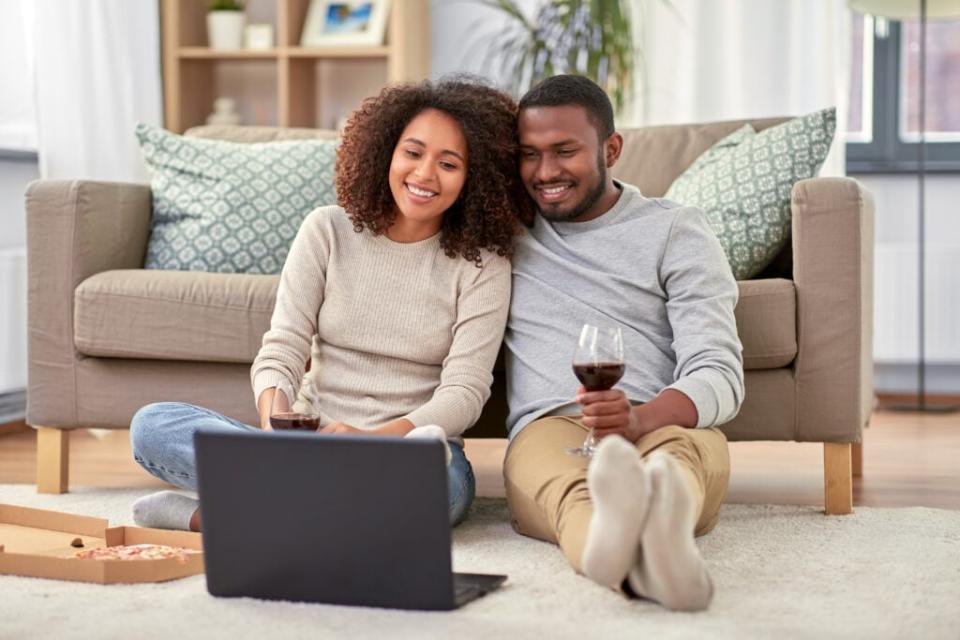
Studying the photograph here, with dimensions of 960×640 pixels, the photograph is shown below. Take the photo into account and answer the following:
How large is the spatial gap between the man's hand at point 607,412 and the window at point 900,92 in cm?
286

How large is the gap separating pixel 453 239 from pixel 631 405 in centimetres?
44

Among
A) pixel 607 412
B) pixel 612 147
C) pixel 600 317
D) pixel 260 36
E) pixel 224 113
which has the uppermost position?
pixel 260 36

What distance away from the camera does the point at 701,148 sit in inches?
121

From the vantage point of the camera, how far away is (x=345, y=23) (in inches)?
178

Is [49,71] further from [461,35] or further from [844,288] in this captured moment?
[844,288]

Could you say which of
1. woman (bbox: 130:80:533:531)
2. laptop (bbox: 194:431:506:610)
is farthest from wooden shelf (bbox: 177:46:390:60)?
laptop (bbox: 194:431:506:610)

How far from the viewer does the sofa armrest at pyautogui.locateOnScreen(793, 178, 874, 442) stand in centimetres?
249

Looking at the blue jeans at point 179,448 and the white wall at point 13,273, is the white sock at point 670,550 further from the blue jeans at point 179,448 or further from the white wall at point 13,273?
the white wall at point 13,273

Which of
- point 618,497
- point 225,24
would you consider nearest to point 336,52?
point 225,24

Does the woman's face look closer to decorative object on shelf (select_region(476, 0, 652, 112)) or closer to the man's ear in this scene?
the man's ear

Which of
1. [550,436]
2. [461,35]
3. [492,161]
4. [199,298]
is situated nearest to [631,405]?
[550,436]

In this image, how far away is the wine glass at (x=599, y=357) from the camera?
1.91 m

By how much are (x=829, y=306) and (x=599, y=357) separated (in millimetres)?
771

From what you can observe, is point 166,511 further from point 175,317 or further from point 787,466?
point 787,466
